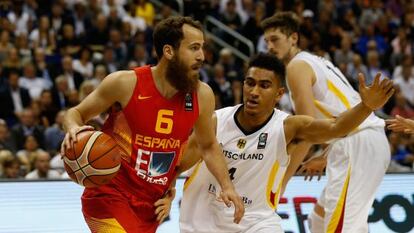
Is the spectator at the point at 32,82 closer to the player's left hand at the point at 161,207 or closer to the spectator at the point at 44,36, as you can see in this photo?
the spectator at the point at 44,36

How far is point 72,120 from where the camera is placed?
16.7ft

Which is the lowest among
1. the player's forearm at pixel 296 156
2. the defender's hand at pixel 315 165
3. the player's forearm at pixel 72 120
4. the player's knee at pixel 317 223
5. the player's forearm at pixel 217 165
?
the player's knee at pixel 317 223

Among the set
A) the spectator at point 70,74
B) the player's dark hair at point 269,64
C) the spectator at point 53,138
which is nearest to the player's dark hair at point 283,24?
the player's dark hair at point 269,64

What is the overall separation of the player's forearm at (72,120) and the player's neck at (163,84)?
530mm

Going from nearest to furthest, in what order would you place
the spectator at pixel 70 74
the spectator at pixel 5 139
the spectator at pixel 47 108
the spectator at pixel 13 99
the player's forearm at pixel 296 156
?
the player's forearm at pixel 296 156 < the spectator at pixel 5 139 < the spectator at pixel 47 108 < the spectator at pixel 13 99 < the spectator at pixel 70 74

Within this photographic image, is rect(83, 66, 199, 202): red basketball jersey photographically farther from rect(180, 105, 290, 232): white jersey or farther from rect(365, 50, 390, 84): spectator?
rect(365, 50, 390, 84): spectator

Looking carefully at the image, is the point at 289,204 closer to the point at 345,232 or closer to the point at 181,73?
the point at 345,232

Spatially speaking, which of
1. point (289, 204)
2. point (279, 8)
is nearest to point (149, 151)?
point (289, 204)

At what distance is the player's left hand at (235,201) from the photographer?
523 centimetres

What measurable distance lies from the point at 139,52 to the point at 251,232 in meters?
8.67

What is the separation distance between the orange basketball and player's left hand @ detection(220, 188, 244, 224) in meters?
0.70

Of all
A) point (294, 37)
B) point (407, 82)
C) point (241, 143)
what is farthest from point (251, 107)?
point (407, 82)

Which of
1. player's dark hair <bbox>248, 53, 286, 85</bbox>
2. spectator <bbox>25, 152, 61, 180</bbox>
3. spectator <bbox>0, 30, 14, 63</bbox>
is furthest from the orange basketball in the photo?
spectator <bbox>0, 30, 14, 63</bbox>

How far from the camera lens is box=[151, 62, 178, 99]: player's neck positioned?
5371mm
